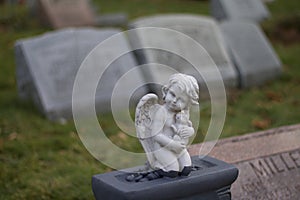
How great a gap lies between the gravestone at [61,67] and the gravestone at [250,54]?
1271mm

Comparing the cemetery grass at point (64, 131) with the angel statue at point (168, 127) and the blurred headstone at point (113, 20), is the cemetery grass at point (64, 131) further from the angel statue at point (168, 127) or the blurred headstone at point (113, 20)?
the blurred headstone at point (113, 20)

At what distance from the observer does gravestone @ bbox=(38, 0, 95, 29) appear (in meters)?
9.13

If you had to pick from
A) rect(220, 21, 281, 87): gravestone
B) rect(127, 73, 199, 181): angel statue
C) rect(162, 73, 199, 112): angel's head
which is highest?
rect(162, 73, 199, 112): angel's head

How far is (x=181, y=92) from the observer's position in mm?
2600

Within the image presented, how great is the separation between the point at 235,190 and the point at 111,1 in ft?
34.0

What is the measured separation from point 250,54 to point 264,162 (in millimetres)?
3177

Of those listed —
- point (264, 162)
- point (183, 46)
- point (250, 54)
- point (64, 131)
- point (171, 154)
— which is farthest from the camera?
point (250, 54)

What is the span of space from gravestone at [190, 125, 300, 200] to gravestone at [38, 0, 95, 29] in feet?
19.0

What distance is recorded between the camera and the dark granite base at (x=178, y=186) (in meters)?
2.49

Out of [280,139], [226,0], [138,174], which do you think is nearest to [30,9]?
[226,0]

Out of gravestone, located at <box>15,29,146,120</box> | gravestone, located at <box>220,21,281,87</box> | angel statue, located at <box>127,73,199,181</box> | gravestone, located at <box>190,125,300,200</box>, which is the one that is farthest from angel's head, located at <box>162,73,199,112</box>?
gravestone, located at <box>220,21,281,87</box>

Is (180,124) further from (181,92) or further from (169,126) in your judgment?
(181,92)

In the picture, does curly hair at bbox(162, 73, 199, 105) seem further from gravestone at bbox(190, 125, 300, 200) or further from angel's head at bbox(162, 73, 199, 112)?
gravestone at bbox(190, 125, 300, 200)

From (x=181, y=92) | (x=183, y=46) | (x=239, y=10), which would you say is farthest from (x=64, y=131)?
(x=239, y=10)
